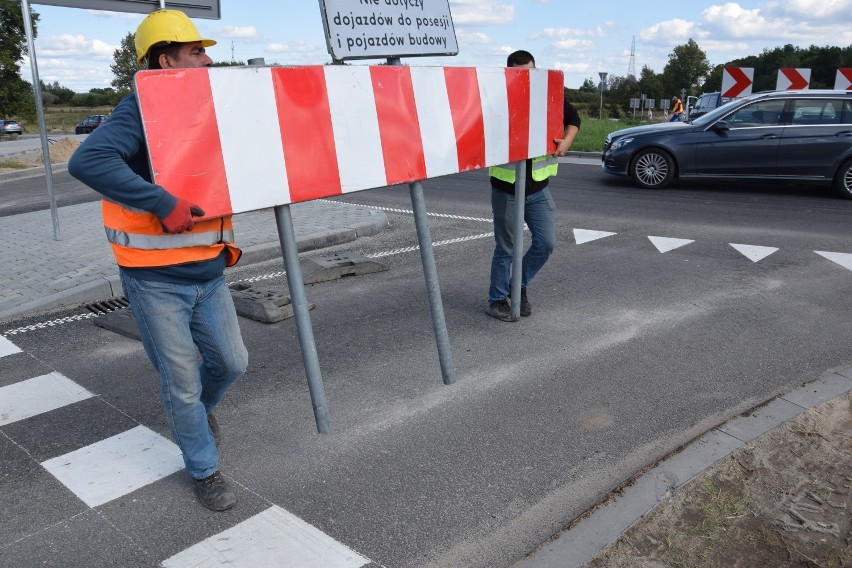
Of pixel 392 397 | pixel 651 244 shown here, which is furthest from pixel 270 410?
pixel 651 244

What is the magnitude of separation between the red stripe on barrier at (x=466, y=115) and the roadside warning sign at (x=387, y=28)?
0.62 feet

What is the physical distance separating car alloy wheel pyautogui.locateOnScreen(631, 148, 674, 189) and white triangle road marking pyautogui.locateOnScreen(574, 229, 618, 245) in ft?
13.6

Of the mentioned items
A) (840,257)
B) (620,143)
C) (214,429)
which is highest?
(620,143)

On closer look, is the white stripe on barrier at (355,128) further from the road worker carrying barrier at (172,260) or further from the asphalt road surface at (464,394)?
the asphalt road surface at (464,394)

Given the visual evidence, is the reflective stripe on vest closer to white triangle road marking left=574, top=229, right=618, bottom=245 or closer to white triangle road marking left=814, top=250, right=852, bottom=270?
white triangle road marking left=574, top=229, right=618, bottom=245

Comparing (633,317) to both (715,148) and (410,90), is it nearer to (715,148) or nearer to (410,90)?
(410,90)

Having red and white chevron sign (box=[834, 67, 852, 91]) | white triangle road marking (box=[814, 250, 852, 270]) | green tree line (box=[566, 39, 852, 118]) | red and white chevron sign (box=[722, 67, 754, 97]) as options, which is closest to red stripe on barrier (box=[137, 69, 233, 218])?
white triangle road marking (box=[814, 250, 852, 270])

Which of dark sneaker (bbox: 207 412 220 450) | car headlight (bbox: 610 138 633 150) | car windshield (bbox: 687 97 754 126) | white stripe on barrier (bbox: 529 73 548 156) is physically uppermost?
white stripe on barrier (bbox: 529 73 548 156)

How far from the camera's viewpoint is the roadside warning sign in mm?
3625

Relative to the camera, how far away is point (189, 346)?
3244 millimetres

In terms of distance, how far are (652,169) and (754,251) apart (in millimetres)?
4982

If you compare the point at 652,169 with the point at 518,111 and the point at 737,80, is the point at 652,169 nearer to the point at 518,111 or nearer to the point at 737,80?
the point at 737,80

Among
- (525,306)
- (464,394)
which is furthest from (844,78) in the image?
(464,394)

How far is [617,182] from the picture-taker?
14.1 meters
